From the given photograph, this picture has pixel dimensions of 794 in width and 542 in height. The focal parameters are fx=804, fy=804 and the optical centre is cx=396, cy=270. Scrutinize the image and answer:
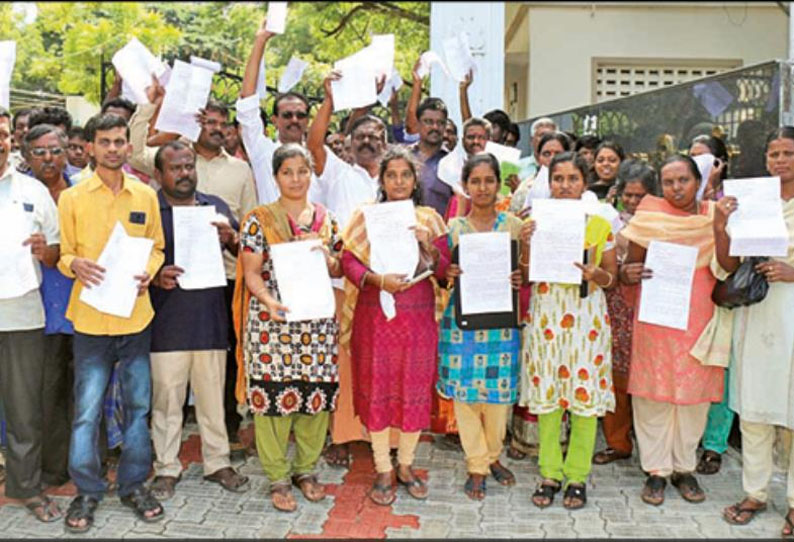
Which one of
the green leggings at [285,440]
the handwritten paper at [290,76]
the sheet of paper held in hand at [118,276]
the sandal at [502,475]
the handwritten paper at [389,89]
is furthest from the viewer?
the handwritten paper at [389,89]

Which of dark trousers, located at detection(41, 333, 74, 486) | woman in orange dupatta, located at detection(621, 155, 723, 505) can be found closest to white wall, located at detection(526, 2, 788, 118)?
woman in orange dupatta, located at detection(621, 155, 723, 505)

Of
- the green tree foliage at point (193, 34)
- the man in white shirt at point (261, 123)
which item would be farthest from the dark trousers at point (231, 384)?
the green tree foliage at point (193, 34)

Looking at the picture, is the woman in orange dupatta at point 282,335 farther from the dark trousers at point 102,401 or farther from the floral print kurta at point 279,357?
the dark trousers at point 102,401

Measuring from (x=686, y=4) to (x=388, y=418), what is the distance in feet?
35.3

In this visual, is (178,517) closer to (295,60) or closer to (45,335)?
(45,335)

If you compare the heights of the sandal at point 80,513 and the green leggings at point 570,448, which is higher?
the green leggings at point 570,448

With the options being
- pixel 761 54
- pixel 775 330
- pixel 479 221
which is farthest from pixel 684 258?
pixel 761 54

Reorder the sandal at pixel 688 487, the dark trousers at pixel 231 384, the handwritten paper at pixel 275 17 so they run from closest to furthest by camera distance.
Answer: the sandal at pixel 688 487 → the handwritten paper at pixel 275 17 → the dark trousers at pixel 231 384

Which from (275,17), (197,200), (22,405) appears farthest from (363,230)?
(22,405)

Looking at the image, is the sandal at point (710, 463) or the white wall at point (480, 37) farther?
the white wall at point (480, 37)

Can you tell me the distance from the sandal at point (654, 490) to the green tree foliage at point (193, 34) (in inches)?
326

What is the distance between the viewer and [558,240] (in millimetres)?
4234

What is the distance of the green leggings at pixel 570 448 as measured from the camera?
4371 millimetres

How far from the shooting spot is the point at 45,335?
4.36m
